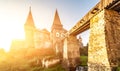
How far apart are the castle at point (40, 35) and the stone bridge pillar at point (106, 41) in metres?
27.7

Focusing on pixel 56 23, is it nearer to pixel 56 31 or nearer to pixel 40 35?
pixel 56 31

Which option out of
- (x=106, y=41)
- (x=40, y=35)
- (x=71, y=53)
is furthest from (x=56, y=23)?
(x=106, y=41)

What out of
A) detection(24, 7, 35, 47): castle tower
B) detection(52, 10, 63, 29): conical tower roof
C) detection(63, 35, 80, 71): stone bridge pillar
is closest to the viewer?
detection(63, 35, 80, 71): stone bridge pillar

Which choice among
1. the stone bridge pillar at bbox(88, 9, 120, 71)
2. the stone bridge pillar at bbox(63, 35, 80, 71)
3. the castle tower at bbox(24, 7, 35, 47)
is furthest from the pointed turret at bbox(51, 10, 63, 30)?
the stone bridge pillar at bbox(88, 9, 120, 71)

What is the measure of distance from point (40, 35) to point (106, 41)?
122ft

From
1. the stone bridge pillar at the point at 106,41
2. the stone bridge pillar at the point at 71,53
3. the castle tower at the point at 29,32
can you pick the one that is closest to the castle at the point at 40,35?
the castle tower at the point at 29,32

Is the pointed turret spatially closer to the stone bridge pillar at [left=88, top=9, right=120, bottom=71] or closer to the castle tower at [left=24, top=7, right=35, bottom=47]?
the castle tower at [left=24, top=7, right=35, bottom=47]

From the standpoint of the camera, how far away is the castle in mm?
37478

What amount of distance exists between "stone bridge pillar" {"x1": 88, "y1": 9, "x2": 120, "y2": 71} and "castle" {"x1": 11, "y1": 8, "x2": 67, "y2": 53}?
2769 centimetres

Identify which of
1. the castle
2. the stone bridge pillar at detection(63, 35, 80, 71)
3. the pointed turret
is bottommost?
the stone bridge pillar at detection(63, 35, 80, 71)

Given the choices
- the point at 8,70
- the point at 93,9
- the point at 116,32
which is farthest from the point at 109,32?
the point at 8,70

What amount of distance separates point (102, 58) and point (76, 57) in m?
8.84

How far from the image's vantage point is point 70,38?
15328 millimetres

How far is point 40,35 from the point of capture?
42.2m
